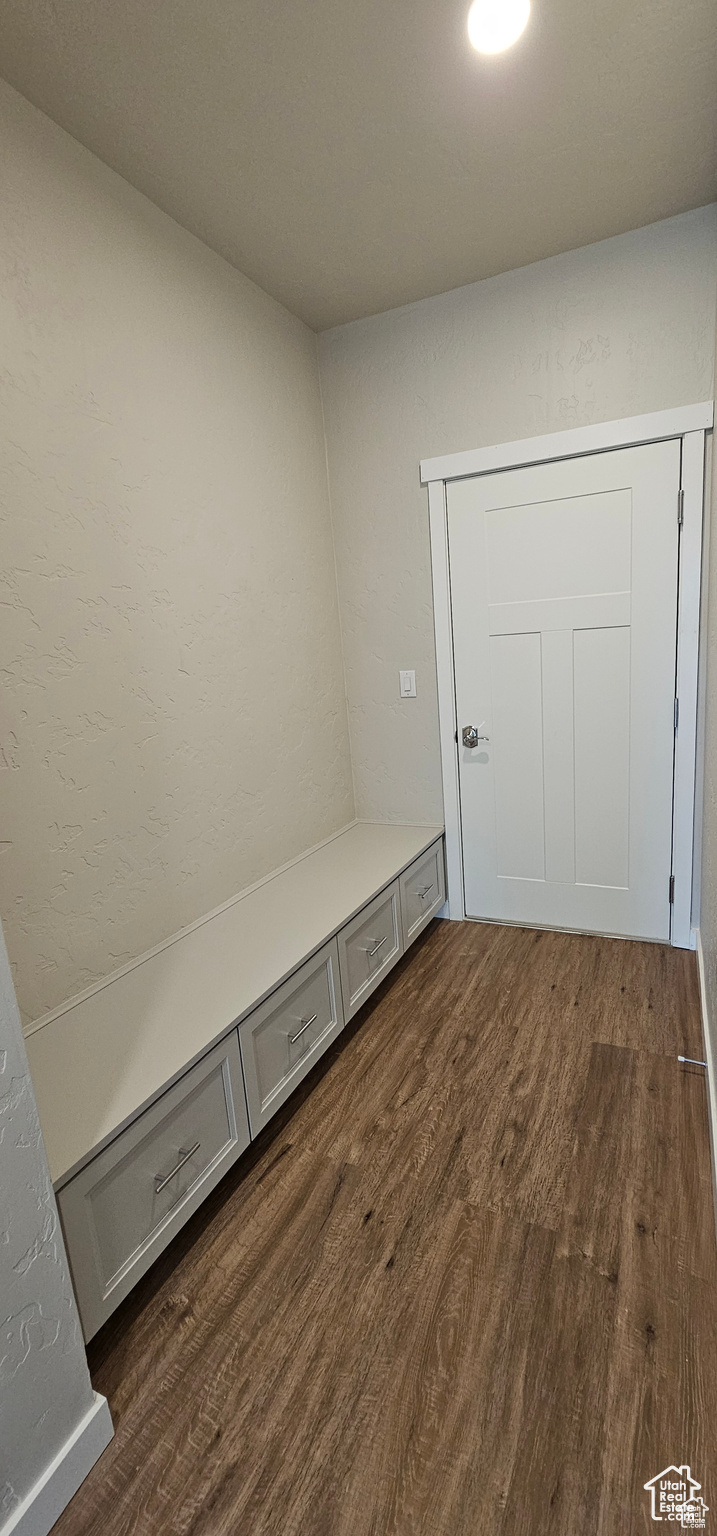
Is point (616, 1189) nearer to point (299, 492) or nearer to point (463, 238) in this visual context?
point (299, 492)

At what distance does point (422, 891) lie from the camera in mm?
2768

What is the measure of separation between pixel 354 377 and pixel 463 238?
678mm

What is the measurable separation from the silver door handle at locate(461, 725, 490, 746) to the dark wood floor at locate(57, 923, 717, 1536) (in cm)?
120

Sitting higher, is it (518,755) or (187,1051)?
(518,755)

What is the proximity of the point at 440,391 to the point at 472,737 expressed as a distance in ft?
4.53

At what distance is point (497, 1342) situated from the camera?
1265 millimetres

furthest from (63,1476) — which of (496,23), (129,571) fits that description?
(496,23)

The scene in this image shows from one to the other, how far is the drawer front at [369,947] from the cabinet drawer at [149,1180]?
0.59 m

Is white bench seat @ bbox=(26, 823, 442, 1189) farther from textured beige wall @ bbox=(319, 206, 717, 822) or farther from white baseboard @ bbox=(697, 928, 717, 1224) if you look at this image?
white baseboard @ bbox=(697, 928, 717, 1224)

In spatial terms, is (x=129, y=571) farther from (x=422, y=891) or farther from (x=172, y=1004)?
(x=422, y=891)

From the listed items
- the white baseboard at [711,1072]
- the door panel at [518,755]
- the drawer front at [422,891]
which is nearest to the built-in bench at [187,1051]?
the drawer front at [422,891]

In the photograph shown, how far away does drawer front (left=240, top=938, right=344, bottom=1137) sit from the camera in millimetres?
1673

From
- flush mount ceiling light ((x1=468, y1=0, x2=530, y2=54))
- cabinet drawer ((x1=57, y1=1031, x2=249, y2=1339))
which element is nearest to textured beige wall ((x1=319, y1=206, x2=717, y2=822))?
flush mount ceiling light ((x1=468, y1=0, x2=530, y2=54))

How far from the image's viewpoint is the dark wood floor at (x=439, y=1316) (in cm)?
106
